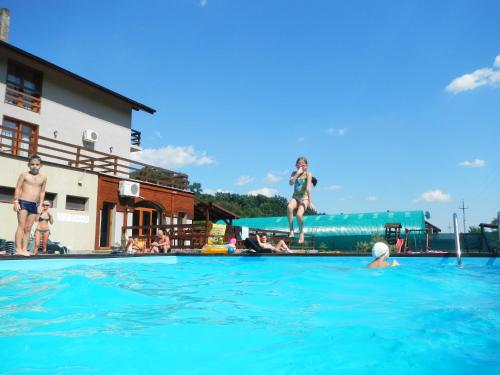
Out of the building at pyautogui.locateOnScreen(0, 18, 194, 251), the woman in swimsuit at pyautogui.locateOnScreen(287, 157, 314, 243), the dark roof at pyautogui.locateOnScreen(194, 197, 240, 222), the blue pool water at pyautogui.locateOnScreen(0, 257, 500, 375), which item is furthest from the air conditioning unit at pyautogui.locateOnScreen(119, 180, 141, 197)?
the blue pool water at pyautogui.locateOnScreen(0, 257, 500, 375)

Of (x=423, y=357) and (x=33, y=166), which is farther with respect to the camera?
(x=33, y=166)

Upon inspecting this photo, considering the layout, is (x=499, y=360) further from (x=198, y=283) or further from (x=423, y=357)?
(x=198, y=283)

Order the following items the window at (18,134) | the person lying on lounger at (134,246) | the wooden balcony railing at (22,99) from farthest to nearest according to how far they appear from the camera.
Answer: the wooden balcony railing at (22,99) < the window at (18,134) < the person lying on lounger at (134,246)

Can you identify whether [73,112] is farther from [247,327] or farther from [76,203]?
[247,327]

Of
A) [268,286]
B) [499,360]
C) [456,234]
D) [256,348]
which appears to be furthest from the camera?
[456,234]

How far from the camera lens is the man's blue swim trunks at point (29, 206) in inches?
275

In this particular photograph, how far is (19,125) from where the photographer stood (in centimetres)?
1587

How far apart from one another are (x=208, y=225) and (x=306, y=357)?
542 inches

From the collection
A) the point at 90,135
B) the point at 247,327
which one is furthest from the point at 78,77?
the point at 247,327

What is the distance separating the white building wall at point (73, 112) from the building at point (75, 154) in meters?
0.04

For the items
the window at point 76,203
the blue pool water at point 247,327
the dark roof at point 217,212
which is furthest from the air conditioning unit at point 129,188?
the blue pool water at point 247,327

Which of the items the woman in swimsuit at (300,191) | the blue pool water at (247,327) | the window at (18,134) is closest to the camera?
the blue pool water at (247,327)

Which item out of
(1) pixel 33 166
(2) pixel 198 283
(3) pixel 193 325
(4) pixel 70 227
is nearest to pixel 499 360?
(3) pixel 193 325

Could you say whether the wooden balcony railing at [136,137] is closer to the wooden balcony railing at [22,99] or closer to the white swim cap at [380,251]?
the wooden balcony railing at [22,99]
